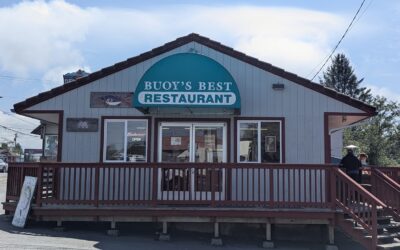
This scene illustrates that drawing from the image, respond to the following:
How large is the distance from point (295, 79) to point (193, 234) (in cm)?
510

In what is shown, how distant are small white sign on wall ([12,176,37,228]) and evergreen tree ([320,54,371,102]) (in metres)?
67.4

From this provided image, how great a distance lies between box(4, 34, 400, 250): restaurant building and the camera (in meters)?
12.3

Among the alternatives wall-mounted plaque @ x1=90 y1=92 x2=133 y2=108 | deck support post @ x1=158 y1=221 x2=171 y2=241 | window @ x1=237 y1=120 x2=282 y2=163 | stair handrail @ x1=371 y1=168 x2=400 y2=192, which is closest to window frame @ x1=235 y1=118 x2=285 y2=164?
window @ x1=237 y1=120 x2=282 y2=163

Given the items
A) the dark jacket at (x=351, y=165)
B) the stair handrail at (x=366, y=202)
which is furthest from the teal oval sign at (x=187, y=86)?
the dark jacket at (x=351, y=165)

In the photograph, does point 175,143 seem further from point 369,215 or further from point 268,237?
point 369,215

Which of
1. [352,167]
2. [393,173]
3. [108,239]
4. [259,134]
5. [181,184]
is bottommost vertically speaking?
[108,239]

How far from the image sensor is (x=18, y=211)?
40.9 feet

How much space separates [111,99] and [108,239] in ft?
13.2

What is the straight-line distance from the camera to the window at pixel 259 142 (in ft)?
44.3

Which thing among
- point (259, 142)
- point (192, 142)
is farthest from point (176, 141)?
point (259, 142)

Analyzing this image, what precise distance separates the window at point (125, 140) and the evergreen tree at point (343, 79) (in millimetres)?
65306

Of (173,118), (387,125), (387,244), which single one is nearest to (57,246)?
(173,118)

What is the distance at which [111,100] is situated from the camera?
44.6ft

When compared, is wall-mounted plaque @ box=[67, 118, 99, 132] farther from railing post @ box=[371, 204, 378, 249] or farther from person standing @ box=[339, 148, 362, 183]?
railing post @ box=[371, 204, 378, 249]
